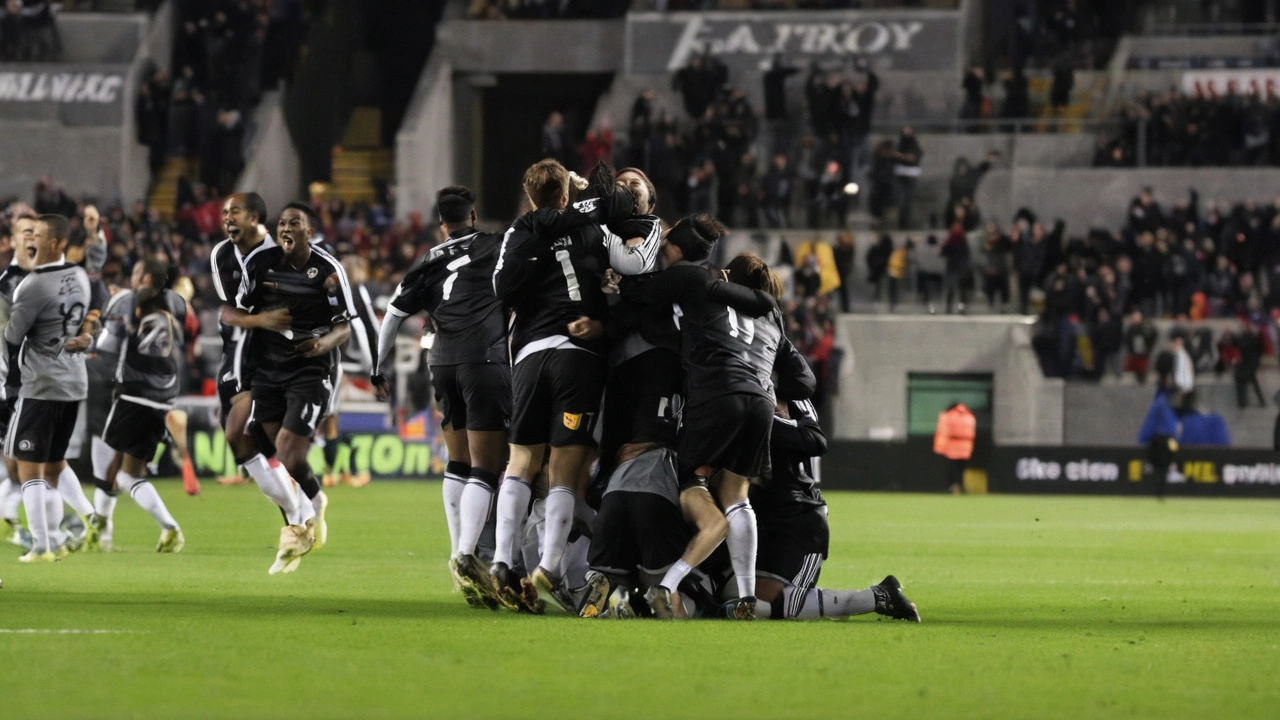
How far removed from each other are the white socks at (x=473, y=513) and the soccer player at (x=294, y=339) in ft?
8.74

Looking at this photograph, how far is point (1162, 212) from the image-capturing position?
115ft

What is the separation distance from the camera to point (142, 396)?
1513cm

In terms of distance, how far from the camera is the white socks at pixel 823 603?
9758mm

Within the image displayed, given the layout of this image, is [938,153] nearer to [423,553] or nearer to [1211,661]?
[423,553]

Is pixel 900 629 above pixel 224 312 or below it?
below

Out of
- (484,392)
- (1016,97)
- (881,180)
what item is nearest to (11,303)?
(484,392)

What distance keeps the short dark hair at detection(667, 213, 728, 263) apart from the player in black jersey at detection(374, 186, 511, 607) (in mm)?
1209

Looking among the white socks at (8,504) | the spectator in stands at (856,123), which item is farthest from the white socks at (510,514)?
the spectator in stands at (856,123)

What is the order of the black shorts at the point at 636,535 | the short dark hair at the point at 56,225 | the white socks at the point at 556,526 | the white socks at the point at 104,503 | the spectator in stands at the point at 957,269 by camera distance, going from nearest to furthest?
the black shorts at the point at 636,535 < the white socks at the point at 556,526 < the short dark hair at the point at 56,225 < the white socks at the point at 104,503 < the spectator in stands at the point at 957,269

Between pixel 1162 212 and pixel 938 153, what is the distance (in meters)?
4.48

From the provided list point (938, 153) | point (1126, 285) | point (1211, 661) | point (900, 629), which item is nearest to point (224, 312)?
point (900, 629)

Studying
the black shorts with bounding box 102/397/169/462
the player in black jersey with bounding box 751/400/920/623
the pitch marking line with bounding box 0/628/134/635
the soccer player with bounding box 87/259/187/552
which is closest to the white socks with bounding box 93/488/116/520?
the soccer player with bounding box 87/259/187/552

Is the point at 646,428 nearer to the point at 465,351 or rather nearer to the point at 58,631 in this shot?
the point at 465,351

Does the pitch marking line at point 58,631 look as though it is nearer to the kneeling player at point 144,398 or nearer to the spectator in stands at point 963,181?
the kneeling player at point 144,398
